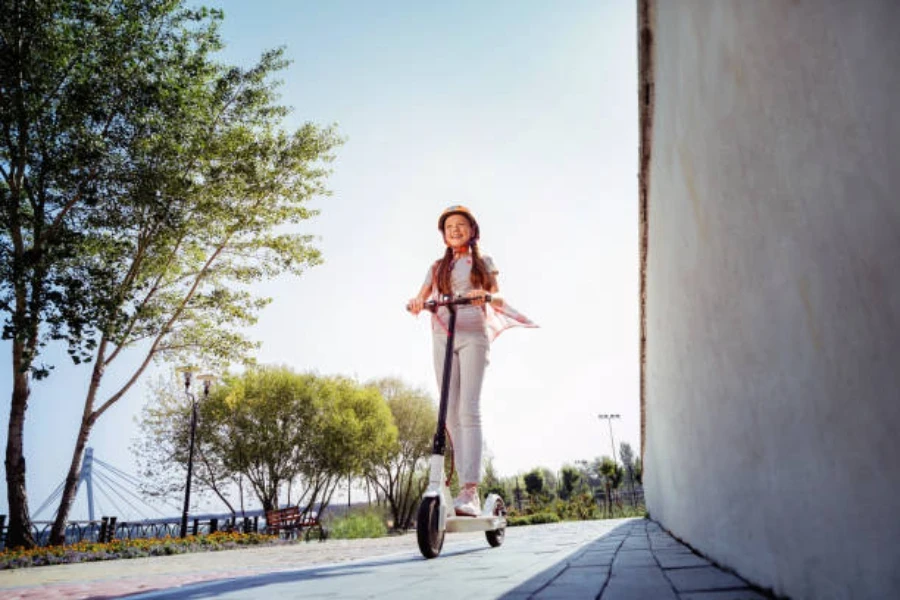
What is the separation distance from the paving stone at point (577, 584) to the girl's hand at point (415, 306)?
2.35 m

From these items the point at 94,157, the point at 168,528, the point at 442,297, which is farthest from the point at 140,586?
the point at 168,528

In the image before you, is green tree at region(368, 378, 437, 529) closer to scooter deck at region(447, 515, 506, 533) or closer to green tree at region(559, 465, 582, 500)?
green tree at region(559, 465, 582, 500)

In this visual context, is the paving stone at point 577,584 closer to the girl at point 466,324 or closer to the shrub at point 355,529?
the girl at point 466,324

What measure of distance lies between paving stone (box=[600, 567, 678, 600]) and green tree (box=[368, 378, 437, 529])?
3245cm

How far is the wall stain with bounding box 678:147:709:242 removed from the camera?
2.16m

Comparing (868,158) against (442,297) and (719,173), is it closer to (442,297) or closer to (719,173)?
(719,173)

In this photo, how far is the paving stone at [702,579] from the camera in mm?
1875

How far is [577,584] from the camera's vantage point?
218 centimetres

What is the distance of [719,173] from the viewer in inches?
71.3

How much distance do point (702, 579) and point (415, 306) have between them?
114 inches

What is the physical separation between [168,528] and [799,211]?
24.8 metres

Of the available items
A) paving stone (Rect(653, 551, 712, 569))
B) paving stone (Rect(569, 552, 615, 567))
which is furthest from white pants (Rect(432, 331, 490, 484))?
paving stone (Rect(653, 551, 712, 569))

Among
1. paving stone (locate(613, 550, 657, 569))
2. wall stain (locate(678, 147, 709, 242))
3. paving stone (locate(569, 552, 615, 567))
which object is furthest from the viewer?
paving stone (locate(569, 552, 615, 567))

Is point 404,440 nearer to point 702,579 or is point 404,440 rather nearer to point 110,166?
point 110,166
